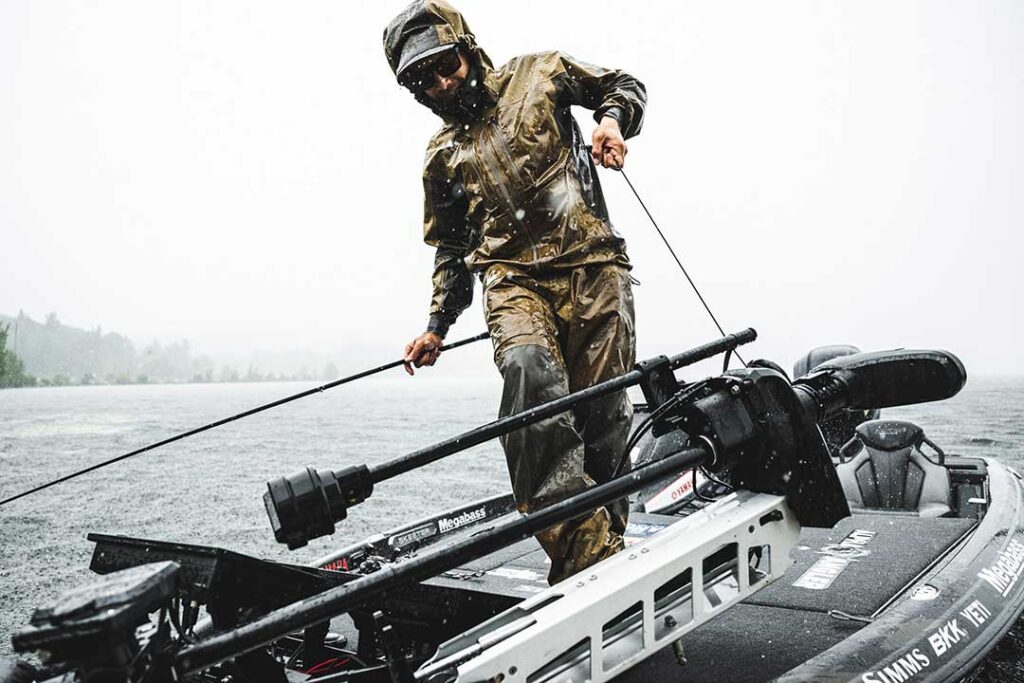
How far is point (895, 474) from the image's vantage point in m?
4.97

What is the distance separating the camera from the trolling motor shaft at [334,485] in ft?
6.10

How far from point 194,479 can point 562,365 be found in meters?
8.70

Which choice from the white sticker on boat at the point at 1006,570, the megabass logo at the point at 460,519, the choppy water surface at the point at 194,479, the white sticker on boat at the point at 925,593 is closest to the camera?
the white sticker on boat at the point at 925,593

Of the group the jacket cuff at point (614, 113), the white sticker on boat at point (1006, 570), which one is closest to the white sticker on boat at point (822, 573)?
the white sticker on boat at point (1006, 570)

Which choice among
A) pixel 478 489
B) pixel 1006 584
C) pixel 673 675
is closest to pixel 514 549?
pixel 673 675

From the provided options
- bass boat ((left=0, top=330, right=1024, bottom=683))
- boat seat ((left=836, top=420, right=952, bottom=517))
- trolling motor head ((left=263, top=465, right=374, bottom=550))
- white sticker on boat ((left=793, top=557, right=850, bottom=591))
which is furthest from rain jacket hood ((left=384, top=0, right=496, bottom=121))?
boat seat ((left=836, top=420, right=952, bottom=517))

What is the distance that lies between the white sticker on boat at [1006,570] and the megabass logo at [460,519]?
10.1 ft

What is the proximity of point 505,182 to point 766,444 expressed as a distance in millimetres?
1507

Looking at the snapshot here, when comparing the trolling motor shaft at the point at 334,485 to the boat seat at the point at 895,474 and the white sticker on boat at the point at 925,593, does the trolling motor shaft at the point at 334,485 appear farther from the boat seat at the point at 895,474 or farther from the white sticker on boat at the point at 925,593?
the boat seat at the point at 895,474

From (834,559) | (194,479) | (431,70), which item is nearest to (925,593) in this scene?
(834,559)

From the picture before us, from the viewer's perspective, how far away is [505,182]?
311cm

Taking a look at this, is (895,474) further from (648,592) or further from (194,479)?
(194,479)

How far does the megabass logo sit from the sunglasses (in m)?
2.92

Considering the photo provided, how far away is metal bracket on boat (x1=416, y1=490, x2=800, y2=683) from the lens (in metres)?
1.83
